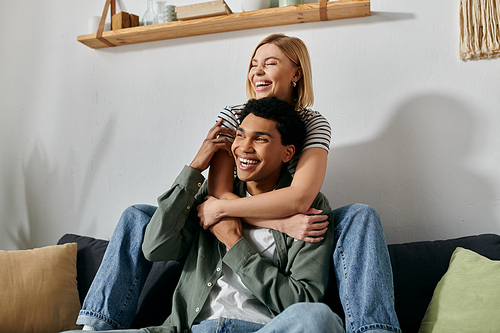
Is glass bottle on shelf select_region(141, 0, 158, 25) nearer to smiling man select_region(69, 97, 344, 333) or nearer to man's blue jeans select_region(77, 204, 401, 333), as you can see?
smiling man select_region(69, 97, 344, 333)

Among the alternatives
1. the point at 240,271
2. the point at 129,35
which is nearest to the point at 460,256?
the point at 240,271

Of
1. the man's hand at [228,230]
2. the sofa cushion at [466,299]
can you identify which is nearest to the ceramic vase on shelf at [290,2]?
the man's hand at [228,230]

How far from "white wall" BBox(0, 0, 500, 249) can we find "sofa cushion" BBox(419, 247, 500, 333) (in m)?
0.42

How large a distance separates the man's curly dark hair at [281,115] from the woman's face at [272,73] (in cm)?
17

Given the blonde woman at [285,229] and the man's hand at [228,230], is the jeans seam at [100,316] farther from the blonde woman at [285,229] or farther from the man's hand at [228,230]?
the man's hand at [228,230]

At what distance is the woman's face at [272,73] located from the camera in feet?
5.09

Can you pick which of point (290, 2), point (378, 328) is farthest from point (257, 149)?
point (290, 2)

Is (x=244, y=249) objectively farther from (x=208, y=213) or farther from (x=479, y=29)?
(x=479, y=29)

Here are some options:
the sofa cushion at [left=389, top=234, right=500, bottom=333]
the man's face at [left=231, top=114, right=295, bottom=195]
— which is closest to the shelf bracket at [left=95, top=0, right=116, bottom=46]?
the man's face at [left=231, top=114, right=295, bottom=195]

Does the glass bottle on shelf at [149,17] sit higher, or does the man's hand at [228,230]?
the glass bottle on shelf at [149,17]

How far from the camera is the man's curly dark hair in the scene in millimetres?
1349

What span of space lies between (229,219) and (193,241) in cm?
17

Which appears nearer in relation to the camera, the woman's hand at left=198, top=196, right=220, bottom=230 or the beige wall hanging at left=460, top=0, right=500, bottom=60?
the woman's hand at left=198, top=196, right=220, bottom=230

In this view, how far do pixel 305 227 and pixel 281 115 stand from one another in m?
0.38
